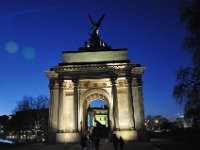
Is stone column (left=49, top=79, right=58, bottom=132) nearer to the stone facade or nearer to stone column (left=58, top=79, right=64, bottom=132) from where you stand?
the stone facade

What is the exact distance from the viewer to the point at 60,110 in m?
37.6

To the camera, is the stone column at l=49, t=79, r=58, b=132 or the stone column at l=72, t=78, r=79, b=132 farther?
the stone column at l=49, t=79, r=58, b=132

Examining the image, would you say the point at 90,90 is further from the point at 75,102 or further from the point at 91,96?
the point at 75,102

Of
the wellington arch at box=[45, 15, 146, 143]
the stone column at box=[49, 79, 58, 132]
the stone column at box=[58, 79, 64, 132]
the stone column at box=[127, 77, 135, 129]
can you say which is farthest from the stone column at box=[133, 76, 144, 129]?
the stone column at box=[49, 79, 58, 132]

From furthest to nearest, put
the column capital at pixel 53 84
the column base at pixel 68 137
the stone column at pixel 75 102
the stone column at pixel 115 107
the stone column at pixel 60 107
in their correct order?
the column capital at pixel 53 84
the stone column at pixel 60 107
the stone column at pixel 75 102
the stone column at pixel 115 107
the column base at pixel 68 137

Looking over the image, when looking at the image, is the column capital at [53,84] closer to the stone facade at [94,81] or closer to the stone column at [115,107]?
the stone facade at [94,81]

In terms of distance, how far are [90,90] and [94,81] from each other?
1722mm

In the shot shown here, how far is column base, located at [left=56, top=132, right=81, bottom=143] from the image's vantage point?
116ft

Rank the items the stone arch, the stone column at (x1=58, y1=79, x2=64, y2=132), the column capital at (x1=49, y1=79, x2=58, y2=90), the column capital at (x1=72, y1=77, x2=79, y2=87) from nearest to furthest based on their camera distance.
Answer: the stone column at (x1=58, y1=79, x2=64, y2=132) → the column capital at (x1=72, y1=77, x2=79, y2=87) → the column capital at (x1=49, y1=79, x2=58, y2=90) → the stone arch

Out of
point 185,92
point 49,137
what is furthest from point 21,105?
point 185,92

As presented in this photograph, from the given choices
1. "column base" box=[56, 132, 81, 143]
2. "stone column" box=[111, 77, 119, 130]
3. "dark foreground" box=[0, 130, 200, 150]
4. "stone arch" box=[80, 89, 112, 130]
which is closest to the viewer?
"dark foreground" box=[0, 130, 200, 150]

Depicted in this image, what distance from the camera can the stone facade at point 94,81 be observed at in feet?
119

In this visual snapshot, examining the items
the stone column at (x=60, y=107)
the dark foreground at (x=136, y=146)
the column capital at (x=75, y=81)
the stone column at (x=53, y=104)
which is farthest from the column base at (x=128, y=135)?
the stone column at (x=53, y=104)

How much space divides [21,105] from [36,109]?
22.0 ft
